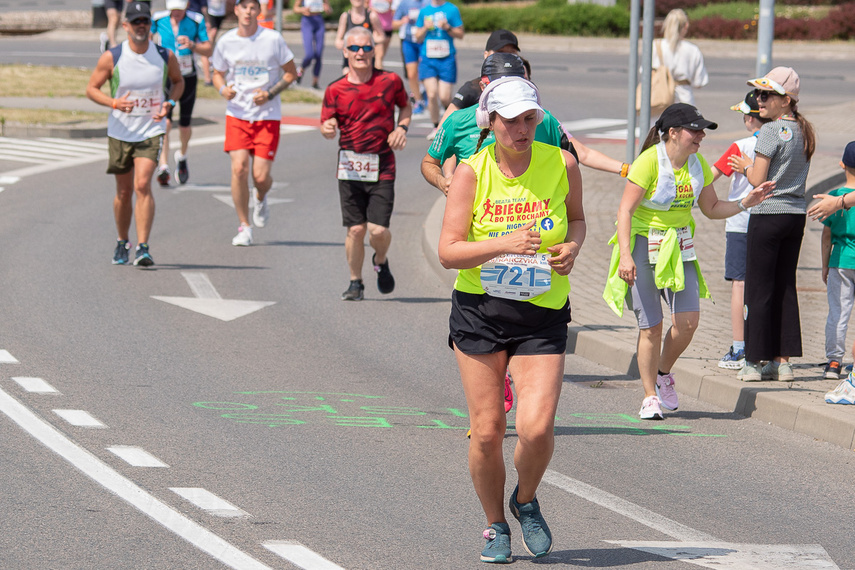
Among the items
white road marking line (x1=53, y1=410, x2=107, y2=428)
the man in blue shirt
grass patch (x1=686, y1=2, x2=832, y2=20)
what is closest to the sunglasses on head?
white road marking line (x1=53, y1=410, x2=107, y2=428)

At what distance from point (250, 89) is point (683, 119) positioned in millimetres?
6123

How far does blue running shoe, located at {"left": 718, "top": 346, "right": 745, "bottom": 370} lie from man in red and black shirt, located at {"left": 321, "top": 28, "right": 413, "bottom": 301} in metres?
3.09

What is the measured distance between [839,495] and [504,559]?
6.73ft

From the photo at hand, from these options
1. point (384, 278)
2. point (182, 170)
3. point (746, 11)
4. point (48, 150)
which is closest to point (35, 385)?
point (384, 278)

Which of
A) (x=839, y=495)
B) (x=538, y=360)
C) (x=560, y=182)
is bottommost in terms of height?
(x=839, y=495)

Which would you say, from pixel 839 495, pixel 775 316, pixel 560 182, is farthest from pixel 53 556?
pixel 775 316

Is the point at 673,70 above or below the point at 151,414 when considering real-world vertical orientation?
above

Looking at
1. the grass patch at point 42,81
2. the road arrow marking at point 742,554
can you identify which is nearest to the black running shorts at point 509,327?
the road arrow marking at point 742,554

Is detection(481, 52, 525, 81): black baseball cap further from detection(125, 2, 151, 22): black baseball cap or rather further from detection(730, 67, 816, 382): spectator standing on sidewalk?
detection(125, 2, 151, 22): black baseball cap

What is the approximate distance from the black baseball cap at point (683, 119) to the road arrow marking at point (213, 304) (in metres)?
4.06

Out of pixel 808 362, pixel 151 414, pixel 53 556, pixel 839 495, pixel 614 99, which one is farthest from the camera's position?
pixel 614 99

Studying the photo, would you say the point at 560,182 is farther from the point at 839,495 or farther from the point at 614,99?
the point at 614,99

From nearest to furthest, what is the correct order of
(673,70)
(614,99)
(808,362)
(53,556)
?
(53,556)
(808,362)
(673,70)
(614,99)

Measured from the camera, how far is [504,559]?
18.2 feet
